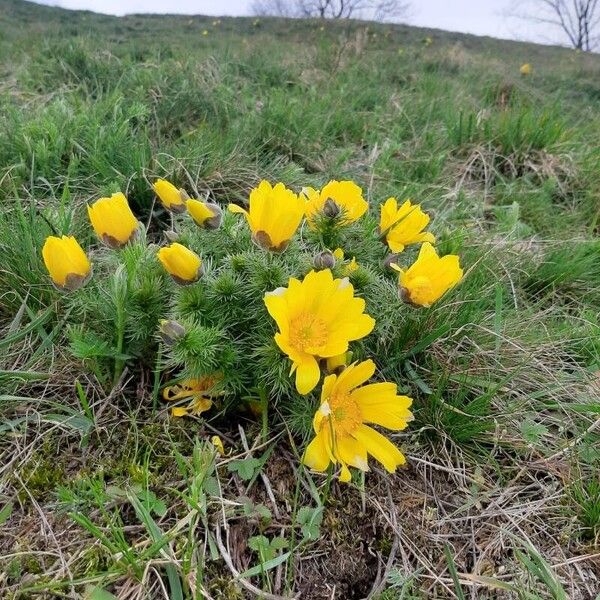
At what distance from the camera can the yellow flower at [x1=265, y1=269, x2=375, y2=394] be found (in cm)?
113

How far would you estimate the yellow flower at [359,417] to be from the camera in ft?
3.82

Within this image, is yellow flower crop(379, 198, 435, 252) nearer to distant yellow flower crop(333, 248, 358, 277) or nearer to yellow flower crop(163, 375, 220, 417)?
distant yellow flower crop(333, 248, 358, 277)

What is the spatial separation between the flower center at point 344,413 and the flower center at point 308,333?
0.13m

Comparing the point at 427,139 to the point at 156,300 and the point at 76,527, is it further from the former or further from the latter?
the point at 76,527

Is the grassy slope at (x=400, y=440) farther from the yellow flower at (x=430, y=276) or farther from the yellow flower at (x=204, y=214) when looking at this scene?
the yellow flower at (x=204, y=214)

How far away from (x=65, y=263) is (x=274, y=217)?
19.1 inches

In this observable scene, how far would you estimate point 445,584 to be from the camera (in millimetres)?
1166

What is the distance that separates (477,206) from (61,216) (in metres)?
1.76

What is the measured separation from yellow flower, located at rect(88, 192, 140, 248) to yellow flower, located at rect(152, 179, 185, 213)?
0.11m

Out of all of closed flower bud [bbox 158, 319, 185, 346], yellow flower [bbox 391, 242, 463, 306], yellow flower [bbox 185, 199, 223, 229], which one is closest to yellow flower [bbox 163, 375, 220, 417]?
closed flower bud [bbox 158, 319, 185, 346]

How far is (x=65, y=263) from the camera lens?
125 cm

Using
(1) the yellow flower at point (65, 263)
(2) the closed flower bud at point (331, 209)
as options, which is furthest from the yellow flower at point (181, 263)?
(2) the closed flower bud at point (331, 209)

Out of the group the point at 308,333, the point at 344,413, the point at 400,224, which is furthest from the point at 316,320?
the point at 400,224

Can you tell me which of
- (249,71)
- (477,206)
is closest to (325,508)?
(477,206)
